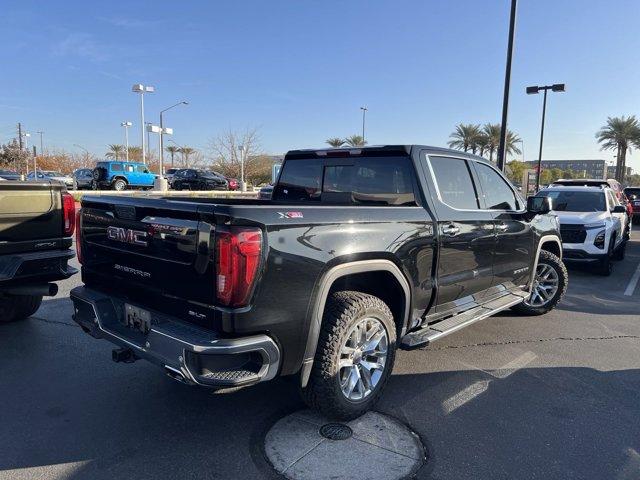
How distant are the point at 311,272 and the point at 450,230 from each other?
5.11 ft

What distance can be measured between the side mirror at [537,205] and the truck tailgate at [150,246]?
3764mm

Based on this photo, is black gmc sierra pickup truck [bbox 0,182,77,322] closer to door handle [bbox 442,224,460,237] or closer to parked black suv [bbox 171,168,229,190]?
door handle [bbox 442,224,460,237]

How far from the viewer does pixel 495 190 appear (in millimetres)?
4852

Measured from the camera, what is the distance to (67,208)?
5012 mm

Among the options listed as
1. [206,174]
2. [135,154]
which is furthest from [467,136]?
[135,154]

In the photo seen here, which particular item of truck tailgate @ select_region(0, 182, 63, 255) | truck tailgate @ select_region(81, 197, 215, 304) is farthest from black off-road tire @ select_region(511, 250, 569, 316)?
truck tailgate @ select_region(0, 182, 63, 255)

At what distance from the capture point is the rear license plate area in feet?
9.89

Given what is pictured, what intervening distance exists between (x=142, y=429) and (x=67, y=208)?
9.29 feet

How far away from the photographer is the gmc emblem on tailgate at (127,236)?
3.02 meters

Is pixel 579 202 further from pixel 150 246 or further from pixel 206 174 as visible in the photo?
pixel 206 174

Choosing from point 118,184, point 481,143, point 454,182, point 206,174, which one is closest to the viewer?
point 454,182

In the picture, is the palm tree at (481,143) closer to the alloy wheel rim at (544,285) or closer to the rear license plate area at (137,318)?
the alloy wheel rim at (544,285)

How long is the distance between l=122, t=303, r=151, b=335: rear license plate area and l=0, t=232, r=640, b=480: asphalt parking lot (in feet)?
2.24

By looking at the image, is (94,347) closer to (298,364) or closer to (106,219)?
(106,219)
